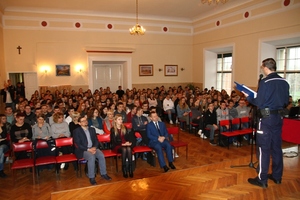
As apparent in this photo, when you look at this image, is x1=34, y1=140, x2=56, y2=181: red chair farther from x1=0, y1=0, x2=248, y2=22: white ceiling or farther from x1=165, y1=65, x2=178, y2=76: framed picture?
x1=165, y1=65, x2=178, y2=76: framed picture

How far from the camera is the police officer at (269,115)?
10.9 ft

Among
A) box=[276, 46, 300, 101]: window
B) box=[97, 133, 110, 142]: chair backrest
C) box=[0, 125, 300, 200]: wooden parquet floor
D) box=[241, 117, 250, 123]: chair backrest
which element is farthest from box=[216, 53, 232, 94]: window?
box=[97, 133, 110, 142]: chair backrest

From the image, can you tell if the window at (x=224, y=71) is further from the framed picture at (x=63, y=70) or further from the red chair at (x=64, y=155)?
the red chair at (x=64, y=155)

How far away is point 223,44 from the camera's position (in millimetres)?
12375

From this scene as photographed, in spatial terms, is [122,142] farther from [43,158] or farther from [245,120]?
[245,120]

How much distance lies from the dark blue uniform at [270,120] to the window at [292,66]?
7.53 m

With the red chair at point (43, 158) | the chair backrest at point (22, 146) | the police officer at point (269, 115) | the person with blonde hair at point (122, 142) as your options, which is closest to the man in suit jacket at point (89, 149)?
the person with blonde hair at point (122, 142)

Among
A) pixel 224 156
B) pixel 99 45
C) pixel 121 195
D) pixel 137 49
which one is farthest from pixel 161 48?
pixel 121 195

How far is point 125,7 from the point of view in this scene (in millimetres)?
12102

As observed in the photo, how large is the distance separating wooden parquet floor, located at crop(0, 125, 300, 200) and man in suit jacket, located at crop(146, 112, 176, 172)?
0.30 m

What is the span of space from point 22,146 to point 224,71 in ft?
38.4

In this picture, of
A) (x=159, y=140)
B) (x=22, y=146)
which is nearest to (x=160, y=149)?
(x=159, y=140)

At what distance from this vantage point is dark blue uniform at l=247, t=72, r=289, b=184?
333cm

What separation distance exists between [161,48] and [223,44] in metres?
3.83
